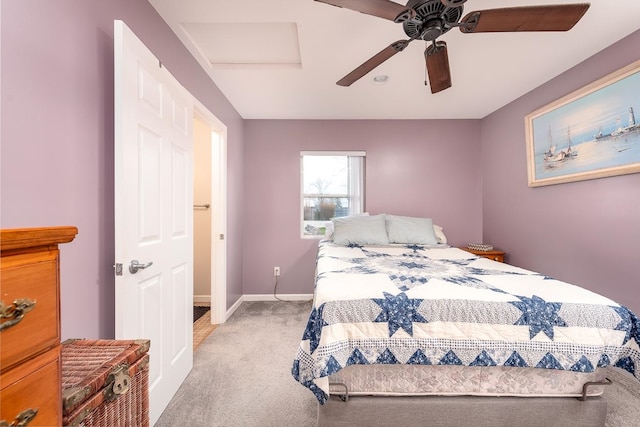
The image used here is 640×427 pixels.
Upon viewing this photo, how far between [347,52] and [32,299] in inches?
88.1

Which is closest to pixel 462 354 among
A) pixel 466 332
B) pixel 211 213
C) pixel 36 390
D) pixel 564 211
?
pixel 466 332

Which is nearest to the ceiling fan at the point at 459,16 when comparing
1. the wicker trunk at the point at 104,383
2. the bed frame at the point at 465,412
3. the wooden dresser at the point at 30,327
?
the wooden dresser at the point at 30,327

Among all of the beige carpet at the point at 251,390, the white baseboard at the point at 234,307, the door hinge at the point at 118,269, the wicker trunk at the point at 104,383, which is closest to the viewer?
the wicker trunk at the point at 104,383

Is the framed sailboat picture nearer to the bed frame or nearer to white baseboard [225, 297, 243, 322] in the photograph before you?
the bed frame

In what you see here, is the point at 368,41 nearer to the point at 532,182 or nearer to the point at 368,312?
the point at 368,312

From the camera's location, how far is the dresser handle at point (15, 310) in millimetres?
481

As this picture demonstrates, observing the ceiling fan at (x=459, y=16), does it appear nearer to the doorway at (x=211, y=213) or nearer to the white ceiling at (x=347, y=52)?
the white ceiling at (x=347, y=52)

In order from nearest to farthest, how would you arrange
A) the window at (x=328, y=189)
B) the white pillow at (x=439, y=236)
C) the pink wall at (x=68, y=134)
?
the pink wall at (x=68, y=134) < the white pillow at (x=439, y=236) < the window at (x=328, y=189)

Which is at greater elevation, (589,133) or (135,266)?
(589,133)

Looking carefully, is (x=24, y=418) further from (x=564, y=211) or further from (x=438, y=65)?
(x=564, y=211)

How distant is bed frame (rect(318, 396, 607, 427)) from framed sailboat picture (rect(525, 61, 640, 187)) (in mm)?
1659

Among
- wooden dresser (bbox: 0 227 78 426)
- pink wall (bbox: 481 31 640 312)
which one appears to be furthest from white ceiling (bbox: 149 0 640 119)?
wooden dresser (bbox: 0 227 78 426)

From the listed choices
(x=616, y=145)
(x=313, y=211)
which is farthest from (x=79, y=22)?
(x=616, y=145)

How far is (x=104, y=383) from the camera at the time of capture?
0.77m
